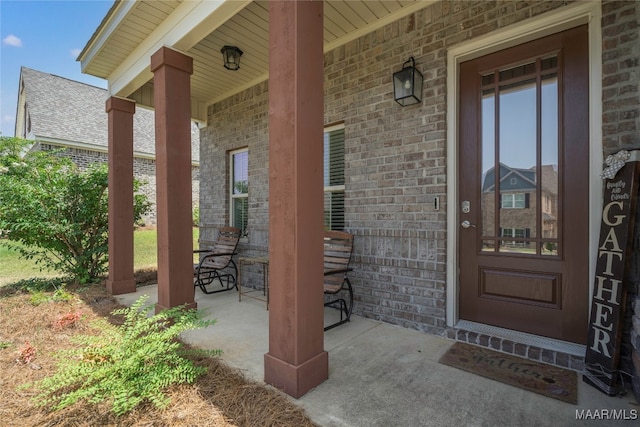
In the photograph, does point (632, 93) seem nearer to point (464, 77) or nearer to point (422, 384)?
point (464, 77)

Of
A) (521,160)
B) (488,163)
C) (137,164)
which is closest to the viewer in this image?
(521,160)

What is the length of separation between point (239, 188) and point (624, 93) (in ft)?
15.3

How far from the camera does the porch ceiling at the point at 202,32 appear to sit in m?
2.91

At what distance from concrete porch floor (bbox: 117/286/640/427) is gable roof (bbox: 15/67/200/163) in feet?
29.5

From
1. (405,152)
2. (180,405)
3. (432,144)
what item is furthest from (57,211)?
(432,144)

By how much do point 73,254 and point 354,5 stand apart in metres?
5.29

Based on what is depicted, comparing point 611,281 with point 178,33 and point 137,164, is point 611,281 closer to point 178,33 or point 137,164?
point 178,33

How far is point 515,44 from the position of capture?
252 centimetres

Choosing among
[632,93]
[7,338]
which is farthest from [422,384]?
[7,338]

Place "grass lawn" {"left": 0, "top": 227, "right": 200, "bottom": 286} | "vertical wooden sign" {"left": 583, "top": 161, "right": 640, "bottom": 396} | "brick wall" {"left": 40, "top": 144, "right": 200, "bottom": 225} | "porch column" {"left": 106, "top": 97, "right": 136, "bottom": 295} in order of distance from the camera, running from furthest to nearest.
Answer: "brick wall" {"left": 40, "top": 144, "right": 200, "bottom": 225} → "grass lawn" {"left": 0, "top": 227, "right": 200, "bottom": 286} → "porch column" {"left": 106, "top": 97, "right": 136, "bottom": 295} → "vertical wooden sign" {"left": 583, "top": 161, "right": 640, "bottom": 396}

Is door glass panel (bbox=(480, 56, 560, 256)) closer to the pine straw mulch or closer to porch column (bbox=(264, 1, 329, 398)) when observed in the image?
porch column (bbox=(264, 1, 329, 398))

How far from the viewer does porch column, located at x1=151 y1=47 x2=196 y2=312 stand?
10.2 feet

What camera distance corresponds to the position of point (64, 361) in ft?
6.16

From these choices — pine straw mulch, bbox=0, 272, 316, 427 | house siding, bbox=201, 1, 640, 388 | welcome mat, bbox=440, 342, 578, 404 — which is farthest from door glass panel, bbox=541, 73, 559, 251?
pine straw mulch, bbox=0, 272, 316, 427
